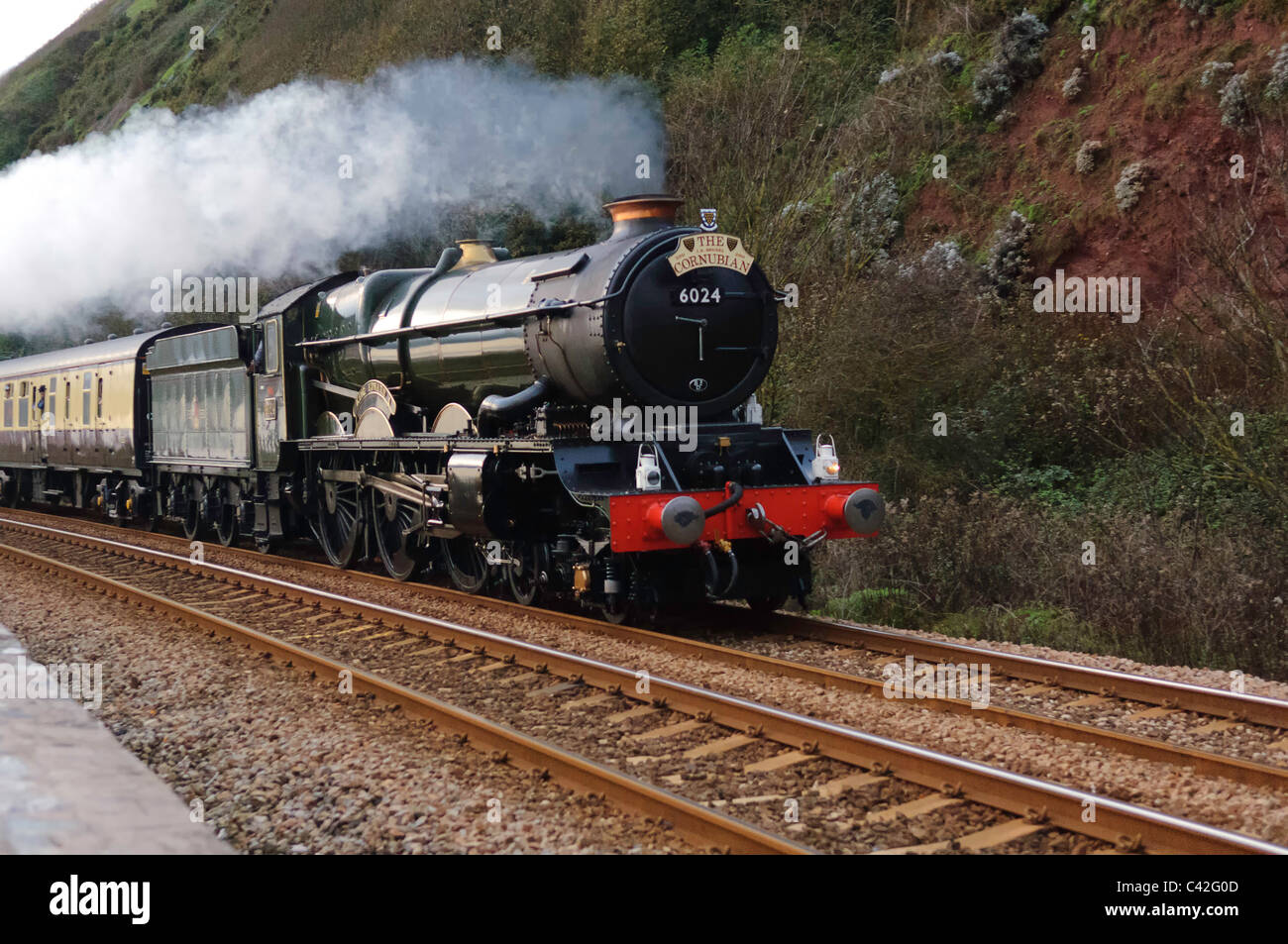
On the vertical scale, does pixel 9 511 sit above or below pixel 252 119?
below

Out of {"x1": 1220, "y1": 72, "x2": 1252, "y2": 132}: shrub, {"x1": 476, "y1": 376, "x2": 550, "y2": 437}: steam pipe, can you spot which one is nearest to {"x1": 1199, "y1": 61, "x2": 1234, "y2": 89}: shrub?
{"x1": 1220, "y1": 72, "x2": 1252, "y2": 132}: shrub

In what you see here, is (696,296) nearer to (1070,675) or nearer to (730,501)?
(730,501)

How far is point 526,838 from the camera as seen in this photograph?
4.84m

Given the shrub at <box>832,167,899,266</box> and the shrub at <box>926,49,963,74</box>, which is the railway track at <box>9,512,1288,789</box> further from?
the shrub at <box>926,49,963,74</box>

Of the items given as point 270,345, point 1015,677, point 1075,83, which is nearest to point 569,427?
point 1015,677

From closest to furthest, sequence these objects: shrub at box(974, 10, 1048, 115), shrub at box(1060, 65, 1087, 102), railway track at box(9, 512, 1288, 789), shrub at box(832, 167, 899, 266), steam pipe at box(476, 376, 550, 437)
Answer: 1. railway track at box(9, 512, 1288, 789)
2. steam pipe at box(476, 376, 550, 437)
3. shrub at box(832, 167, 899, 266)
4. shrub at box(1060, 65, 1087, 102)
5. shrub at box(974, 10, 1048, 115)

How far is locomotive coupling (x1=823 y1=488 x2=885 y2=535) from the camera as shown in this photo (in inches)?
362

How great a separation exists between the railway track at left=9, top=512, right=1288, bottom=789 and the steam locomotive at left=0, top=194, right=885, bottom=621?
0.31m

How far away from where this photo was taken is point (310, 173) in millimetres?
18766

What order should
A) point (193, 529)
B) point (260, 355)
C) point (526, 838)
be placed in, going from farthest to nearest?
point (193, 529)
point (260, 355)
point (526, 838)

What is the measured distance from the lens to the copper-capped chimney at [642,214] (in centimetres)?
972
